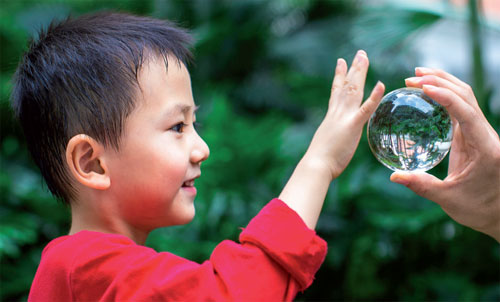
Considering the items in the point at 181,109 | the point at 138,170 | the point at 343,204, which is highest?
the point at 181,109

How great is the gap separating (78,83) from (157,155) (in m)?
0.26

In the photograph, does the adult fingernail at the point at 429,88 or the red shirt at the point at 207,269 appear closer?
the red shirt at the point at 207,269

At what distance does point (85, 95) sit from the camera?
1282 millimetres

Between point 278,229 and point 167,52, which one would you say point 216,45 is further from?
point 278,229

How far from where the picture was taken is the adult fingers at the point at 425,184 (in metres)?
1.30

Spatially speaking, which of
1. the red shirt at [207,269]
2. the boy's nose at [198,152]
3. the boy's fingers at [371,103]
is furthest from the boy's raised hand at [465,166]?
the boy's nose at [198,152]

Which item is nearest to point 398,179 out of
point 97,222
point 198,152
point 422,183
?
point 422,183

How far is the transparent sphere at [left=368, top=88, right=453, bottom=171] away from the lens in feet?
4.28

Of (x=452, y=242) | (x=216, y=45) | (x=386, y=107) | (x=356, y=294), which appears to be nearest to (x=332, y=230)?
(x=356, y=294)

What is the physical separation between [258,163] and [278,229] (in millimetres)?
2485

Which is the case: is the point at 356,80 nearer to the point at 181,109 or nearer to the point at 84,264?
the point at 181,109

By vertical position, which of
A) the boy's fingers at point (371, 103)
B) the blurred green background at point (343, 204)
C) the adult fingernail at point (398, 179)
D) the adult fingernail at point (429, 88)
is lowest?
the blurred green background at point (343, 204)

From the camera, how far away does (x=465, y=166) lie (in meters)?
1.38

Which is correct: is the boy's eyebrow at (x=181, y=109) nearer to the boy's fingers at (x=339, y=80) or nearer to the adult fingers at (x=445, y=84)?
the boy's fingers at (x=339, y=80)
